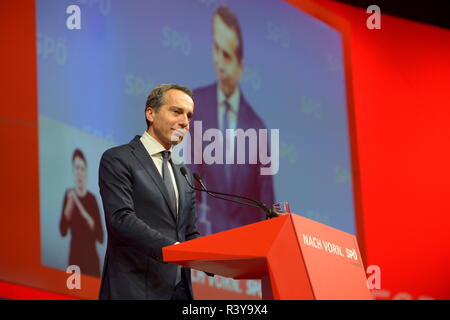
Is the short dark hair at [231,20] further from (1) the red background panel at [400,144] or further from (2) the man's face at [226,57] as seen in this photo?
(1) the red background panel at [400,144]

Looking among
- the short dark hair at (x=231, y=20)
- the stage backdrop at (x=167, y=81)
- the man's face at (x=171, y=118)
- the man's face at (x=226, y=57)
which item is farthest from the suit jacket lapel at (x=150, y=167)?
the short dark hair at (x=231, y=20)

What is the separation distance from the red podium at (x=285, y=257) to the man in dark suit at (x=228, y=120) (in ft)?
7.66

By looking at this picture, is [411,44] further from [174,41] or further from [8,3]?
[8,3]

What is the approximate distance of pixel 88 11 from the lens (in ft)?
13.1

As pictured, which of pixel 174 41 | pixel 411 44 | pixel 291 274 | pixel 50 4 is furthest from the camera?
pixel 411 44

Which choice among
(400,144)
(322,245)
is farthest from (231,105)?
(322,245)

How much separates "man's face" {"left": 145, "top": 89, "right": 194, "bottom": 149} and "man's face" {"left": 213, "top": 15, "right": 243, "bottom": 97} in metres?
1.96

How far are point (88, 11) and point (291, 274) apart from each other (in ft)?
8.90

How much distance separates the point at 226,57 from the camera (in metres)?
4.69

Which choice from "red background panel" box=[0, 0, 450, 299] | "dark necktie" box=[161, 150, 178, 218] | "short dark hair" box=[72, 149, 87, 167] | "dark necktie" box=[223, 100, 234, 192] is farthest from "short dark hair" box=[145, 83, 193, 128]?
"red background panel" box=[0, 0, 450, 299]

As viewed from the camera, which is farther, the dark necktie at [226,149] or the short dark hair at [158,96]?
the dark necktie at [226,149]

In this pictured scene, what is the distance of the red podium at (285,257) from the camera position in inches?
71.1
